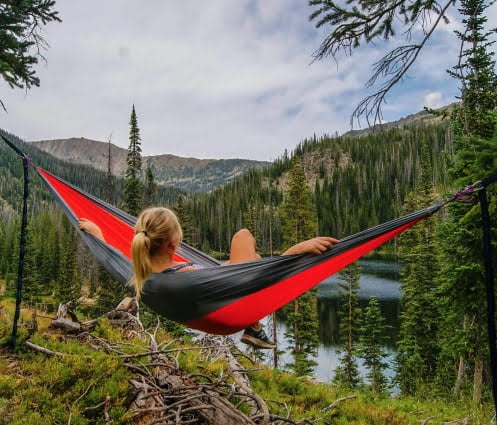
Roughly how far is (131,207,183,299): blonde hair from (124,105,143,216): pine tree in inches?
608

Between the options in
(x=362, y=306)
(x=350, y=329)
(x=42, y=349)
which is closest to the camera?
(x=42, y=349)

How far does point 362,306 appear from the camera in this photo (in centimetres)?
2836

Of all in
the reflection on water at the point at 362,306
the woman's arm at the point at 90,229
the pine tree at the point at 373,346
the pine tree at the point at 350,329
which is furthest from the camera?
the reflection on water at the point at 362,306

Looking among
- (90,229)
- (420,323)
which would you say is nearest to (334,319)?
(420,323)

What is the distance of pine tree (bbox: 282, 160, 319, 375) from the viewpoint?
16703 mm

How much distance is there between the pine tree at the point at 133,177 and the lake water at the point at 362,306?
8413 millimetres

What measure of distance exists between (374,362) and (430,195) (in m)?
10.9

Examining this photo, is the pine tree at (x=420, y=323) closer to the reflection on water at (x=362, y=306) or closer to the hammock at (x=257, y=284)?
the reflection on water at (x=362, y=306)

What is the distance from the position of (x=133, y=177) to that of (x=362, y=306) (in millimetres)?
19689

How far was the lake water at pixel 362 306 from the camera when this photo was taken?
18.3m

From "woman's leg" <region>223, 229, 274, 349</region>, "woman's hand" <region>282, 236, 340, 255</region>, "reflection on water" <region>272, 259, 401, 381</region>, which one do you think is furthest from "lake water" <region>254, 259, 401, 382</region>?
"woman's hand" <region>282, 236, 340, 255</region>

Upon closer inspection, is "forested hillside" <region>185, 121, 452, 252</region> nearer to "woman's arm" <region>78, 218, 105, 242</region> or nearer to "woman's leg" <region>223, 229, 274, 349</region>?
"woman's arm" <region>78, 218, 105, 242</region>

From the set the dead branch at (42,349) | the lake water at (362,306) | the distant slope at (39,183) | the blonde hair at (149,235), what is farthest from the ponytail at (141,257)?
the distant slope at (39,183)

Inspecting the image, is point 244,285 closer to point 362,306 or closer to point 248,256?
point 248,256
